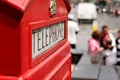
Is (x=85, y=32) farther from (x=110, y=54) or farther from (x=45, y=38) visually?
(x=45, y=38)

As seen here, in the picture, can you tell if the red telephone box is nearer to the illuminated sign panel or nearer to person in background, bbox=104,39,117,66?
the illuminated sign panel

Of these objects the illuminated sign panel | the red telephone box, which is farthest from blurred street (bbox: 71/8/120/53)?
the red telephone box

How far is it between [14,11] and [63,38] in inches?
35.1


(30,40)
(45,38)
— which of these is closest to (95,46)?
(45,38)

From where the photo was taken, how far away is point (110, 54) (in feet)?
28.9

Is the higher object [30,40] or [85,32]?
[30,40]

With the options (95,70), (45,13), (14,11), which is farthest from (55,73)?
(95,70)

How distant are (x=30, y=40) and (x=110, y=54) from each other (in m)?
7.67

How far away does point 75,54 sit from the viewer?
9867 mm

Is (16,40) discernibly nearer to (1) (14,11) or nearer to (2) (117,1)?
(1) (14,11)

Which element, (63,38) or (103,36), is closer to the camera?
(63,38)

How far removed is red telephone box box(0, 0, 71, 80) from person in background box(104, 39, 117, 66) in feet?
22.8

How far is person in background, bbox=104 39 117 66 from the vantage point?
8.65 metres

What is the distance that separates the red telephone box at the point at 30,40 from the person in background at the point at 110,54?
22.8 ft
